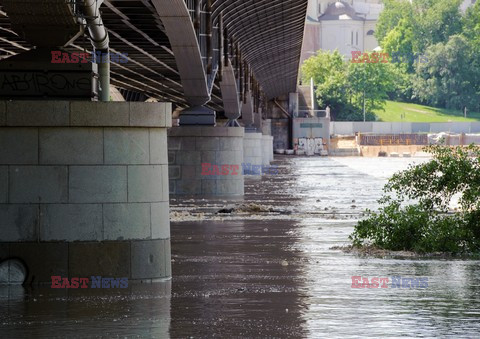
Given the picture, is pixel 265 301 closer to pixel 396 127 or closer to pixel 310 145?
pixel 310 145

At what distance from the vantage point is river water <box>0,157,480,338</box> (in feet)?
42.5

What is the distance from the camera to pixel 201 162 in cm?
4669

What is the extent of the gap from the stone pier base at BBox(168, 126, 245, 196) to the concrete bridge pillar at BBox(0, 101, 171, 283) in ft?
97.4

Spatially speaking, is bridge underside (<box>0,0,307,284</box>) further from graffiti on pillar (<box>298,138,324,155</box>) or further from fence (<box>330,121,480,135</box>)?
fence (<box>330,121,480,135</box>)

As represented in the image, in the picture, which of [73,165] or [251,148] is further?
[251,148]

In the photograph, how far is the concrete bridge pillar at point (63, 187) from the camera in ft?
53.1

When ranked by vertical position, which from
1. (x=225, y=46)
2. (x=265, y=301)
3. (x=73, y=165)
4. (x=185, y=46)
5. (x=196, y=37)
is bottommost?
(x=265, y=301)

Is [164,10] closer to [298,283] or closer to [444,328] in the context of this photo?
[298,283]

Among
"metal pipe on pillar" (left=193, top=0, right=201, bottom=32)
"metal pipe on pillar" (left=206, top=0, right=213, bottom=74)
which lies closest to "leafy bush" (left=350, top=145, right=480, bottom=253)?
"metal pipe on pillar" (left=193, top=0, right=201, bottom=32)

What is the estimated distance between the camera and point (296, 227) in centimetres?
2875

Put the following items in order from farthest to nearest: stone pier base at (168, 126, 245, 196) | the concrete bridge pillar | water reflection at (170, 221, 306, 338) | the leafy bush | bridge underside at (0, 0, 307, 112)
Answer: stone pier base at (168, 126, 245, 196)
bridge underside at (0, 0, 307, 112)
the leafy bush
the concrete bridge pillar
water reflection at (170, 221, 306, 338)

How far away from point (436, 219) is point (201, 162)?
24836mm

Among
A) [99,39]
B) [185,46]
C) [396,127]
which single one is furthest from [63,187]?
[396,127]

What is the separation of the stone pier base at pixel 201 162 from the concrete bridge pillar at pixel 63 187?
29697 millimetres
